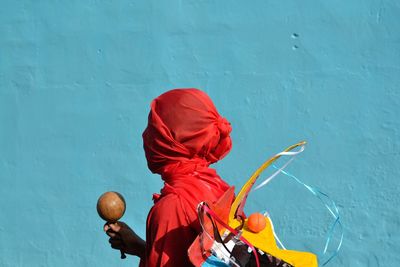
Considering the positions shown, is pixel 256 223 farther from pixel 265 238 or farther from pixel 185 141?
pixel 185 141

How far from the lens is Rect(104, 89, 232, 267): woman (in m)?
2.25

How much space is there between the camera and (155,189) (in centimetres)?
402

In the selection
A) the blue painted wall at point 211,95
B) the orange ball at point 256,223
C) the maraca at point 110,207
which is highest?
the orange ball at point 256,223

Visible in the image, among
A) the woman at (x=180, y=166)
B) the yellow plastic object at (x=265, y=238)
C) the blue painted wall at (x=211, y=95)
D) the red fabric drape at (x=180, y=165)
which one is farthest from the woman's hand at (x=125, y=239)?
the blue painted wall at (x=211, y=95)

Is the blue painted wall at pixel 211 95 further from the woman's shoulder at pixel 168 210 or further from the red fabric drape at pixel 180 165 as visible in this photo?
the woman's shoulder at pixel 168 210

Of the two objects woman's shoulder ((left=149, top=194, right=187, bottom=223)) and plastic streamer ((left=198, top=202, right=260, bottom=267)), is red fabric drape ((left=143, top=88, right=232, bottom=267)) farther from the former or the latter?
plastic streamer ((left=198, top=202, right=260, bottom=267))

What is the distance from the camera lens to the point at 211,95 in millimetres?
3881

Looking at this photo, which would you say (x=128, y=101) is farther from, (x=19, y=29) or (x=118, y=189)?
(x=19, y=29)

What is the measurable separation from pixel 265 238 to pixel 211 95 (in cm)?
163

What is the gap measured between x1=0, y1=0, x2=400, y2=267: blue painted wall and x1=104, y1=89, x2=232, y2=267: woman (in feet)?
4.40

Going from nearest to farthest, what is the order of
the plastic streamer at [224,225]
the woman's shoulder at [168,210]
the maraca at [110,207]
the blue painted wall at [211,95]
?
the plastic streamer at [224,225] → the woman's shoulder at [168,210] → the maraca at [110,207] → the blue painted wall at [211,95]

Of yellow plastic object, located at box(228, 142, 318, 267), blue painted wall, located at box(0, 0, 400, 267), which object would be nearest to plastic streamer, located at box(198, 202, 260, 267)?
yellow plastic object, located at box(228, 142, 318, 267)

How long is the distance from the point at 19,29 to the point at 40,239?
1148 millimetres

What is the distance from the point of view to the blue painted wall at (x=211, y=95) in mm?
3672
